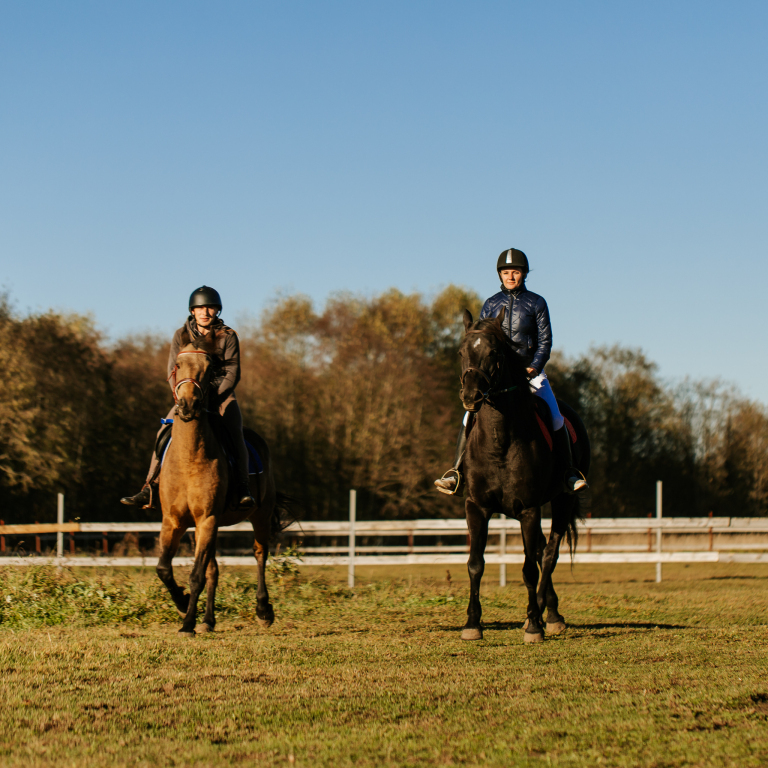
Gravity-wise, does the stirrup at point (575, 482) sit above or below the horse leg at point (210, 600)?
above

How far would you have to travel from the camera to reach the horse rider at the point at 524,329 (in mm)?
7953

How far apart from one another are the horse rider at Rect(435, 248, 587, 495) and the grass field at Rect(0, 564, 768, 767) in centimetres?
145

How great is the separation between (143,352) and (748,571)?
30246 millimetres

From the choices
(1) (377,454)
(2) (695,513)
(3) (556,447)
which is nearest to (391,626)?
(3) (556,447)

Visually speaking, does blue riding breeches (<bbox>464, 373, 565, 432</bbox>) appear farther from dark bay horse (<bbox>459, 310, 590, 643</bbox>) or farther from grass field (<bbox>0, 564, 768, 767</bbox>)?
grass field (<bbox>0, 564, 768, 767</bbox>)

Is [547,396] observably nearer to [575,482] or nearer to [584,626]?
[575,482]

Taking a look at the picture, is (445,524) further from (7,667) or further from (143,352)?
(143,352)

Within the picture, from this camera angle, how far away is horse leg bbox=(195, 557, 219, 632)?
7.94 m

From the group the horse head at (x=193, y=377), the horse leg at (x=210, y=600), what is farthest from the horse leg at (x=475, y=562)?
the horse head at (x=193, y=377)

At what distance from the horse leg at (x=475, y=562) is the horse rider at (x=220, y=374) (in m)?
2.19

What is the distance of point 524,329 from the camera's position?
8047 millimetres

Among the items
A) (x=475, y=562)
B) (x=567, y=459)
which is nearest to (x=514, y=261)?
(x=567, y=459)

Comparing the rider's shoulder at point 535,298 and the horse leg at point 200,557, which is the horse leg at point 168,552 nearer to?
the horse leg at point 200,557

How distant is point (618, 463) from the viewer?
49.0 meters
